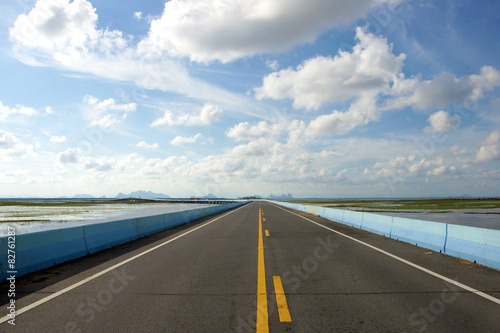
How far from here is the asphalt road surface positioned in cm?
423

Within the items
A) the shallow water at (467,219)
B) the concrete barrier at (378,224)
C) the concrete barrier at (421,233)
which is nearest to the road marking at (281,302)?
the concrete barrier at (421,233)

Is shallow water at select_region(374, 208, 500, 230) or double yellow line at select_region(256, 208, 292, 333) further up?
double yellow line at select_region(256, 208, 292, 333)

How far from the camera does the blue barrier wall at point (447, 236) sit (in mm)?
8070

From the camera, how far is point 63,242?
28.9 feet

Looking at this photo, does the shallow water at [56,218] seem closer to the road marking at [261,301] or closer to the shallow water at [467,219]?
the road marking at [261,301]

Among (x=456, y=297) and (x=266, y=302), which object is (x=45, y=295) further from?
(x=456, y=297)

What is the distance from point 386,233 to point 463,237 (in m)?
5.40

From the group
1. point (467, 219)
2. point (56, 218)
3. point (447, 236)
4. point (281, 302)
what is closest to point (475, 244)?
point (447, 236)

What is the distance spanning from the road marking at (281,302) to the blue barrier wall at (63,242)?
226 inches

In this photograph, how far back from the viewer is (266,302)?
506 cm

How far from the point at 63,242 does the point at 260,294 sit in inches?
251

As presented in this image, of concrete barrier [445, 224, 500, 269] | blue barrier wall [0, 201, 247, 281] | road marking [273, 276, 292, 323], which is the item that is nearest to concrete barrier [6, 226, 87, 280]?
blue barrier wall [0, 201, 247, 281]

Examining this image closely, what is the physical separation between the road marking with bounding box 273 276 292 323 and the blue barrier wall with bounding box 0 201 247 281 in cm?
575

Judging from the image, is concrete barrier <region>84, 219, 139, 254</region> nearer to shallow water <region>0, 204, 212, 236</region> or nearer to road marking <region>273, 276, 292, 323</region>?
shallow water <region>0, 204, 212, 236</region>
